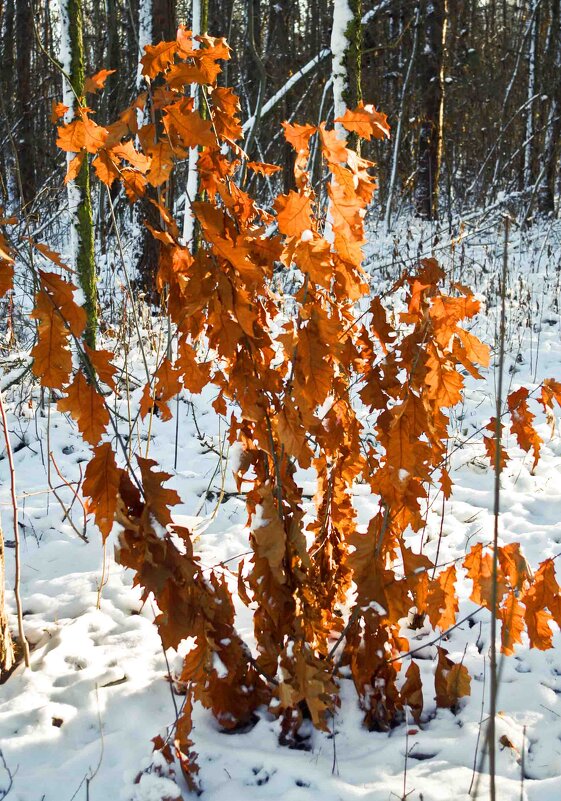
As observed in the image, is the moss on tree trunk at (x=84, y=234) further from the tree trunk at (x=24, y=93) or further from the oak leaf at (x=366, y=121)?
the tree trunk at (x=24, y=93)

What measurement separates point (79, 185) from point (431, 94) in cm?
874

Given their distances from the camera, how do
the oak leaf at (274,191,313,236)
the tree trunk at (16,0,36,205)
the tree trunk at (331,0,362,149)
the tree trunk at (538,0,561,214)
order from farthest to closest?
the tree trunk at (538,0,561,214) → the tree trunk at (16,0,36,205) → the tree trunk at (331,0,362,149) → the oak leaf at (274,191,313,236)

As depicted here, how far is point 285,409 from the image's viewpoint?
1487mm

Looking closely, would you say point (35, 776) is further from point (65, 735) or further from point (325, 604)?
point (325, 604)

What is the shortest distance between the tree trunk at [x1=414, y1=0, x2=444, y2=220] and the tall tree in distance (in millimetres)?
7810

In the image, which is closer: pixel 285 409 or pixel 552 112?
pixel 285 409

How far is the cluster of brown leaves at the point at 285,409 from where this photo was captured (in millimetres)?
1317

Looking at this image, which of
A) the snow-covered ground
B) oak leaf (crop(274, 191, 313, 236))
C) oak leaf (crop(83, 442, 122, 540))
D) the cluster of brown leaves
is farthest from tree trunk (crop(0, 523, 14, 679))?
oak leaf (crop(274, 191, 313, 236))

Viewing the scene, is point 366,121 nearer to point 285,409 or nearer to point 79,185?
point 285,409

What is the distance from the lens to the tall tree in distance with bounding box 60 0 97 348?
144 inches

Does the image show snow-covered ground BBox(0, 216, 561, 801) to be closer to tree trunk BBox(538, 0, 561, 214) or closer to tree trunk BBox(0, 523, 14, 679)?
tree trunk BBox(0, 523, 14, 679)

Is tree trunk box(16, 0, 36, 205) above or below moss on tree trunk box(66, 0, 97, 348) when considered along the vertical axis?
above

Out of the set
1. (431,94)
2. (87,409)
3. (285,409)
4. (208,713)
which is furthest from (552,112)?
(87,409)

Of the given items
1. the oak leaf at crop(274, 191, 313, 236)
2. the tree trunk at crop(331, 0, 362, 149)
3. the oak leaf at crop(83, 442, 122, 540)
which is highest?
the tree trunk at crop(331, 0, 362, 149)
